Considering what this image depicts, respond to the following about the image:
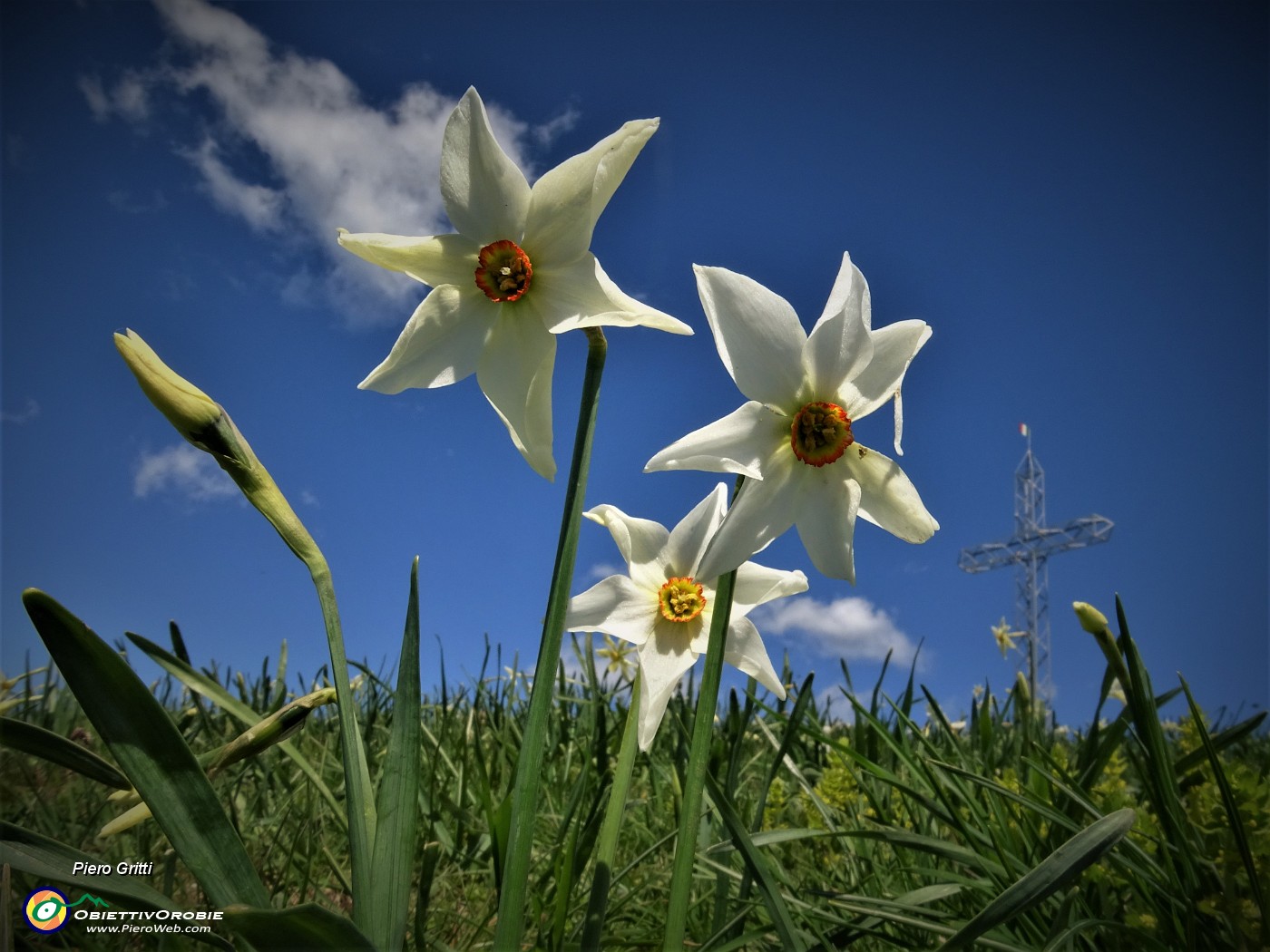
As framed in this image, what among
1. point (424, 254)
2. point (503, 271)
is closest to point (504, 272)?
point (503, 271)

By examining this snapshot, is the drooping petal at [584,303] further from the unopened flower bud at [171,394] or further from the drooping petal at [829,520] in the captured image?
the unopened flower bud at [171,394]

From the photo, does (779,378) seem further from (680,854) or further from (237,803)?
(237,803)

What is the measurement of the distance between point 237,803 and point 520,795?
7.60 ft

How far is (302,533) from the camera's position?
57.2 inches

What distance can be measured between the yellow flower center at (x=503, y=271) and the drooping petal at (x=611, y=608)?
656 mm

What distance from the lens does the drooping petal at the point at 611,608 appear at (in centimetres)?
181

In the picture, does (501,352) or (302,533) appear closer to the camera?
(302,533)

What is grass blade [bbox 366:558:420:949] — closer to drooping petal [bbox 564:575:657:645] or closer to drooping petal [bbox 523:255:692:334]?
drooping petal [bbox 564:575:657:645]

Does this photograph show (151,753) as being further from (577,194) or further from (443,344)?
(577,194)

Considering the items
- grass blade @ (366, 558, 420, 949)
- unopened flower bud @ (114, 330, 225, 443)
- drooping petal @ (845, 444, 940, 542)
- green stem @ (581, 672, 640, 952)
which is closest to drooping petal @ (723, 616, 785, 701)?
green stem @ (581, 672, 640, 952)

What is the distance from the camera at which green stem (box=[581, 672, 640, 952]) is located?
141 cm

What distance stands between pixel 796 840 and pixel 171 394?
2.15 meters

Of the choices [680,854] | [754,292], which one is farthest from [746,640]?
[754,292]

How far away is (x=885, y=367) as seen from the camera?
1.50 metres
